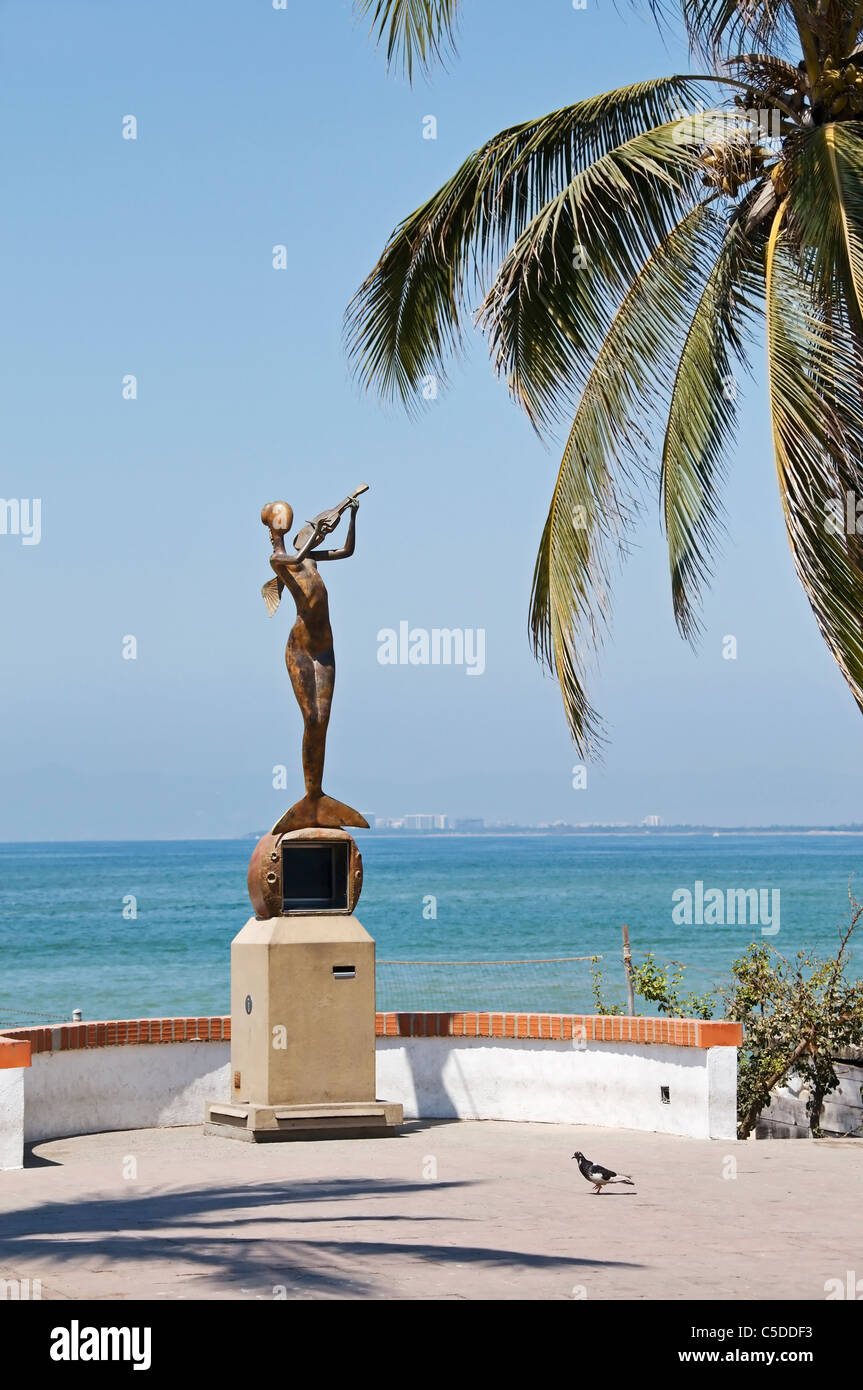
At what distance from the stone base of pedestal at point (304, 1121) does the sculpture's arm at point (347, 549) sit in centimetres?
448

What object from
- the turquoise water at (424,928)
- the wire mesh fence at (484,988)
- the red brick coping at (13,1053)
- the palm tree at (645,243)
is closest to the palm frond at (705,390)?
the palm tree at (645,243)

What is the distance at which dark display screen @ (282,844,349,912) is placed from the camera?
13891mm

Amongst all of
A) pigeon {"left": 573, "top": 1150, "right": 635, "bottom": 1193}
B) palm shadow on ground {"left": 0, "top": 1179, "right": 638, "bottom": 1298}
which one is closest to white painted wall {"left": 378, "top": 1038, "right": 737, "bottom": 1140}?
pigeon {"left": 573, "top": 1150, "right": 635, "bottom": 1193}

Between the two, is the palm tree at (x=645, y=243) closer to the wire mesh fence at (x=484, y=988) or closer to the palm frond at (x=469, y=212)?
the palm frond at (x=469, y=212)

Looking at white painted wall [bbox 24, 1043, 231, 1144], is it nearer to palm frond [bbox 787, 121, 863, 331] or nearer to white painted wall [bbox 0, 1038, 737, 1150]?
white painted wall [bbox 0, 1038, 737, 1150]

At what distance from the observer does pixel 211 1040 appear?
47.4ft

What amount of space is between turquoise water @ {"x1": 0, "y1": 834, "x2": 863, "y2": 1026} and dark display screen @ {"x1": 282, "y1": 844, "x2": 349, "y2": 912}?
1141 centimetres

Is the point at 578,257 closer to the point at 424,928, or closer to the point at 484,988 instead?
the point at 484,988

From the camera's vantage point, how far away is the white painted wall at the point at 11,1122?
11922mm

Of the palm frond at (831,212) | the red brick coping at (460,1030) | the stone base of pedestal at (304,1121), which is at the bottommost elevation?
the stone base of pedestal at (304,1121)
